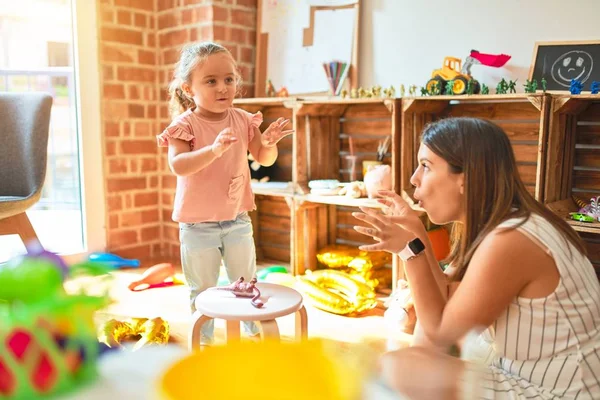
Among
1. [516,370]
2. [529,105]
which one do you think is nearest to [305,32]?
[529,105]

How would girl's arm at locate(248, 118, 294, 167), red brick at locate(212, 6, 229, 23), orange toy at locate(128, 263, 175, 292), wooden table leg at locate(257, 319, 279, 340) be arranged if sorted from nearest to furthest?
wooden table leg at locate(257, 319, 279, 340) → girl's arm at locate(248, 118, 294, 167) → orange toy at locate(128, 263, 175, 292) → red brick at locate(212, 6, 229, 23)

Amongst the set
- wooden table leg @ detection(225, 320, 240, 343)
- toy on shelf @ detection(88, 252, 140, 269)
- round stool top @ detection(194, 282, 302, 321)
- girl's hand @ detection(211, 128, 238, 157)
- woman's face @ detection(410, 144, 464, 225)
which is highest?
girl's hand @ detection(211, 128, 238, 157)

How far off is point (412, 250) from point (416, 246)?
0.04ft

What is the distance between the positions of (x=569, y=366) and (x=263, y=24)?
113 inches

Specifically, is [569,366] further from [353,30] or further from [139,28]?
[139,28]

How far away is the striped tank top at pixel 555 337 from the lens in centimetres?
106

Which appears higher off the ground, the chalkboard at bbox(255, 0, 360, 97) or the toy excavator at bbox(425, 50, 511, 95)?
the chalkboard at bbox(255, 0, 360, 97)

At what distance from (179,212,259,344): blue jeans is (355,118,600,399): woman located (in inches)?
38.6

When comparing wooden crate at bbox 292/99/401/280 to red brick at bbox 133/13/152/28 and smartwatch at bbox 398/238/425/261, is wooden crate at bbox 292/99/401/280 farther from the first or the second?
smartwatch at bbox 398/238/425/261

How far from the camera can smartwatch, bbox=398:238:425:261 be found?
4.14 feet

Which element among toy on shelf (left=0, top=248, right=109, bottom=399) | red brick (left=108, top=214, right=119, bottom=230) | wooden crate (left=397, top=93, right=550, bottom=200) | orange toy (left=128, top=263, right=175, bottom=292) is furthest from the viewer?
red brick (left=108, top=214, right=119, bottom=230)

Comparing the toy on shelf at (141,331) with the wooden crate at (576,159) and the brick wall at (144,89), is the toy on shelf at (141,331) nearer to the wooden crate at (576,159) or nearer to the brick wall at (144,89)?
the brick wall at (144,89)

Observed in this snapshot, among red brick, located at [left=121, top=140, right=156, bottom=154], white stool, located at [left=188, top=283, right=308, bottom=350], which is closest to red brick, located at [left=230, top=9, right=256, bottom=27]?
red brick, located at [left=121, top=140, right=156, bottom=154]

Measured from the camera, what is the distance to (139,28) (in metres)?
3.57
